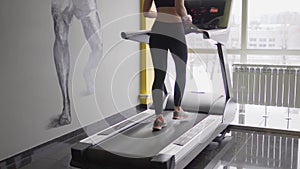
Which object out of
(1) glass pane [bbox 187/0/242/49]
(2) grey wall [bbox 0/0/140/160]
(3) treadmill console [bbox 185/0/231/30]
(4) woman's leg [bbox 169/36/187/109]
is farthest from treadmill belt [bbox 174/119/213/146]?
(1) glass pane [bbox 187/0/242/49]

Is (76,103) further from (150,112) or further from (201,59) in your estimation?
(201,59)

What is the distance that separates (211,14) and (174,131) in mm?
1471

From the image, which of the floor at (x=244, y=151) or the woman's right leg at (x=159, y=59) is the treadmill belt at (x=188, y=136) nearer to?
the floor at (x=244, y=151)

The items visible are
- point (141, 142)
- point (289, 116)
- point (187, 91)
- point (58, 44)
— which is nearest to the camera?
A: point (141, 142)

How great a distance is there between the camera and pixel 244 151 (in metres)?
3.62

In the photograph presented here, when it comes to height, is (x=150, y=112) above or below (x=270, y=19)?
below

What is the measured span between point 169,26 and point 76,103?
1.66 metres

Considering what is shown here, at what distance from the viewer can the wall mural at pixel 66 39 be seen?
3846 millimetres

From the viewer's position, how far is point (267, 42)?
530 centimetres

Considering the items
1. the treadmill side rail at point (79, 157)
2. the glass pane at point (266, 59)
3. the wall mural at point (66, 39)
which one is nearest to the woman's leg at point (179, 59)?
the treadmill side rail at point (79, 157)

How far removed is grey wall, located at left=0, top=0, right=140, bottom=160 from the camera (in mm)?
3258

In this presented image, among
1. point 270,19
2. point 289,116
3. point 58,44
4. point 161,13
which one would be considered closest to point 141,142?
point 161,13

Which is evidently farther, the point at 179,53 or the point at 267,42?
the point at 267,42

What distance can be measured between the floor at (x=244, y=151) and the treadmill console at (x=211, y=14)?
1337mm
